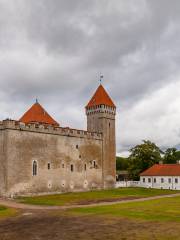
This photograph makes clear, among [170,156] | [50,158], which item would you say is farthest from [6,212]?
[170,156]

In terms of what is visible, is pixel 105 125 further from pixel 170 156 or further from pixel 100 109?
pixel 170 156

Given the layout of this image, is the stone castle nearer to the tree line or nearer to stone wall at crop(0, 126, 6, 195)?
stone wall at crop(0, 126, 6, 195)

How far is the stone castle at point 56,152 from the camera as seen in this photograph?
46.5 metres

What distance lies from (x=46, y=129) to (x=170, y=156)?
5181cm

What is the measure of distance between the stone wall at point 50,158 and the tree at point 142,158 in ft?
71.5

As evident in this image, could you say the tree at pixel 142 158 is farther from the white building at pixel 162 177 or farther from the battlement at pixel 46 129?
the battlement at pixel 46 129

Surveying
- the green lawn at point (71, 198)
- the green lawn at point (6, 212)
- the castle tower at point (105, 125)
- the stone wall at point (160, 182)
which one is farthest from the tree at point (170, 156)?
the green lawn at point (6, 212)

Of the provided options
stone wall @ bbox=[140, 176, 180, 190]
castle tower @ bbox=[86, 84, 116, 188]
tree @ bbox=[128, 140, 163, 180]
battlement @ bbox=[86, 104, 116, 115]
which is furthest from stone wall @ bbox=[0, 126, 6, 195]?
tree @ bbox=[128, 140, 163, 180]

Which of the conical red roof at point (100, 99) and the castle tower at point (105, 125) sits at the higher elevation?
the conical red roof at point (100, 99)

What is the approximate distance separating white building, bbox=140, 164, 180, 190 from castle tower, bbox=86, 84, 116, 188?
1254cm

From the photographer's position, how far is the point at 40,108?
5747 cm

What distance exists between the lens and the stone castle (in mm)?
46531

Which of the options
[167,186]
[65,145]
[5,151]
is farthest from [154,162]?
[5,151]

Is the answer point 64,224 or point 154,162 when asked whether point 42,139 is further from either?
point 154,162
